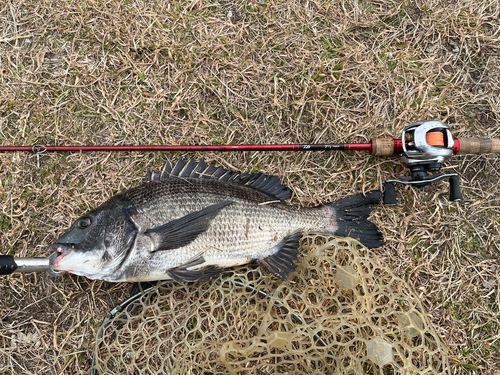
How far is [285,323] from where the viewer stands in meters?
2.61

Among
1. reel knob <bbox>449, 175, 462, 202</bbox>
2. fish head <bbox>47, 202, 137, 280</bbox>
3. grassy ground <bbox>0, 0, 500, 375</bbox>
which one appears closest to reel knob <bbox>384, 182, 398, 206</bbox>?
grassy ground <bbox>0, 0, 500, 375</bbox>

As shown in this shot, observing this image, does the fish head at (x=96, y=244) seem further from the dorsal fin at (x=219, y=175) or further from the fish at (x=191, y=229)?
the dorsal fin at (x=219, y=175)

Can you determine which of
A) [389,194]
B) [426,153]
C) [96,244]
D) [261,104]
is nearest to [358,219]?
[389,194]

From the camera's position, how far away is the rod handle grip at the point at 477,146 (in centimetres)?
286

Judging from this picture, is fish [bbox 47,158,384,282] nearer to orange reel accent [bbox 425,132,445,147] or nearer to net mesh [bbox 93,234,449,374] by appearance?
net mesh [bbox 93,234,449,374]

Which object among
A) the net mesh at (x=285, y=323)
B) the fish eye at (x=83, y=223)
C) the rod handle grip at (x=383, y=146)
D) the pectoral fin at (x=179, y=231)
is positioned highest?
the fish eye at (x=83, y=223)

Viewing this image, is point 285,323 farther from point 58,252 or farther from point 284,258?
point 58,252

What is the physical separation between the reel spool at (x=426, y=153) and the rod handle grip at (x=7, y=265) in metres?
2.97

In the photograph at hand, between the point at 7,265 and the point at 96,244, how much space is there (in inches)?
24.5

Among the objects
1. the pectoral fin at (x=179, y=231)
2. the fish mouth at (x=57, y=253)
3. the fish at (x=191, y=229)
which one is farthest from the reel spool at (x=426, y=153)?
the fish mouth at (x=57, y=253)

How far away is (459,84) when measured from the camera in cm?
327

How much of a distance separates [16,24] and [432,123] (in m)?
3.95

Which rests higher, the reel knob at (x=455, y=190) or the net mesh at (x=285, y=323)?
the reel knob at (x=455, y=190)

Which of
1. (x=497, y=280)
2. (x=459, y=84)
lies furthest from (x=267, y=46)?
(x=497, y=280)
